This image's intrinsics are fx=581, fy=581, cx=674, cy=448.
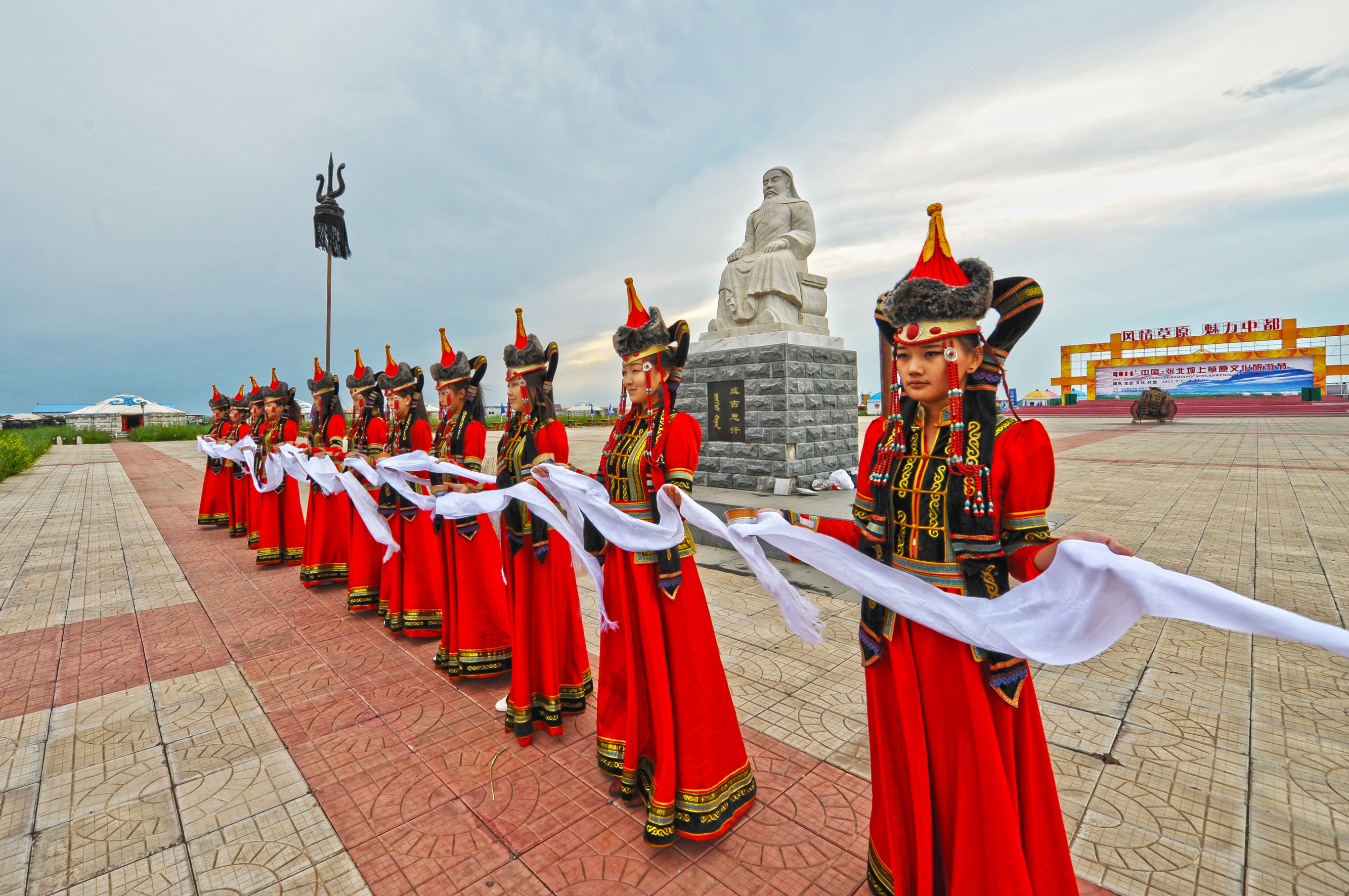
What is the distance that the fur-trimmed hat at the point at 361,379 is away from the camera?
19.2 feet

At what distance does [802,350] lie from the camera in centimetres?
934

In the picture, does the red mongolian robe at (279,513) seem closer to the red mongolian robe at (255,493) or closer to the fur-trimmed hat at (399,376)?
the red mongolian robe at (255,493)

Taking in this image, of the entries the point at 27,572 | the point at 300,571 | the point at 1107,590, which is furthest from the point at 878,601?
the point at 27,572

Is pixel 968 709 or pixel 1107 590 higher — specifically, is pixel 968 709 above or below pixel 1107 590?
below

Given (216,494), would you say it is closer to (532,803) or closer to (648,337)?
(532,803)

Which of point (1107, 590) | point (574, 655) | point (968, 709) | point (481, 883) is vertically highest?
point (1107, 590)

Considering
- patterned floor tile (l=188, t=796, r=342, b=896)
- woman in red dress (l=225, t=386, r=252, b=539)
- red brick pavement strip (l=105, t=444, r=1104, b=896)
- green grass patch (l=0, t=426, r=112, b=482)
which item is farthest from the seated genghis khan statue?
green grass patch (l=0, t=426, r=112, b=482)

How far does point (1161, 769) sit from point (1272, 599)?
3.65 m

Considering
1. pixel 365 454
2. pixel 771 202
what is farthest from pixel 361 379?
pixel 771 202

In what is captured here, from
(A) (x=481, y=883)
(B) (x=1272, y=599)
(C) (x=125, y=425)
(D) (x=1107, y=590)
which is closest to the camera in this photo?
(D) (x=1107, y=590)

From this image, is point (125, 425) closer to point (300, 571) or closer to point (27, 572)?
point (27, 572)

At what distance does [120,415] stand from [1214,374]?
95.2 m

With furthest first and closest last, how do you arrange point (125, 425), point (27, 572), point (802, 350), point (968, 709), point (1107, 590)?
point (125, 425) → point (802, 350) → point (27, 572) → point (968, 709) → point (1107, 590)

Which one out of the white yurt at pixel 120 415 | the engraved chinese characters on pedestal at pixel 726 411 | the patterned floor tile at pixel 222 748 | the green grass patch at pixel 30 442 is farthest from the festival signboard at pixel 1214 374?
the white yurt at pixel 120 415
